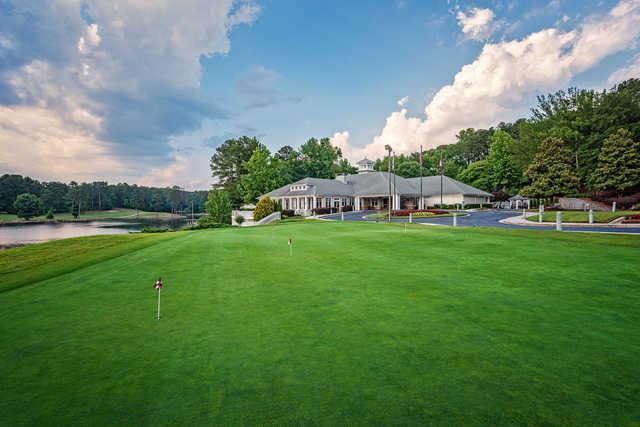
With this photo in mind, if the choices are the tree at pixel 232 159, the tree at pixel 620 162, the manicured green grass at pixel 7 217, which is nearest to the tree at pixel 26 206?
the manicured green grass at pixel 7 217

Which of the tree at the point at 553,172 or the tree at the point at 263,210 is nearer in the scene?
the tree at the point at 553,172

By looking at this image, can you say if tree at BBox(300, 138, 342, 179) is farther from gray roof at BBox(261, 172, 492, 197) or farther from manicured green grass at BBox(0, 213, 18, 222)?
manicured green grass at BBox(0, 213, 18, 222)

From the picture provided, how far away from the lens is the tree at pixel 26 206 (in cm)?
9594

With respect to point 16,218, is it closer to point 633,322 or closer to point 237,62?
point 237,62

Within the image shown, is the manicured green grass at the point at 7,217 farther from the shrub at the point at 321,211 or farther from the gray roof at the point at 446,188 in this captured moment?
the gray roof at the point at 446,188

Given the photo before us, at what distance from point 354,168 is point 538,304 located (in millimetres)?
86278

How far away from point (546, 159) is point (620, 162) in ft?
25.2

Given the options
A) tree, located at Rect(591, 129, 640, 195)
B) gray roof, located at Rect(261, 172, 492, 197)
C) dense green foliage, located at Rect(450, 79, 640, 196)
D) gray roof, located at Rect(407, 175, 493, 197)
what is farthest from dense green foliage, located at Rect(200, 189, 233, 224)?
tree, located at Rect(591, 129, 640, 195)

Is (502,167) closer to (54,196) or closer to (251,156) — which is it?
(251,156)

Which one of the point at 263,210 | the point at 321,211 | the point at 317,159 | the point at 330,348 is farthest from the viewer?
the point at 317,159

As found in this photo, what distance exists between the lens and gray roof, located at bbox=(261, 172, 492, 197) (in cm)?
5631

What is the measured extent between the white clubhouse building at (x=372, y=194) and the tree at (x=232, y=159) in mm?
18893

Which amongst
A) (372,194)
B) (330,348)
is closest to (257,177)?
(372,194)

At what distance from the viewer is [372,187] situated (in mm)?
59344
